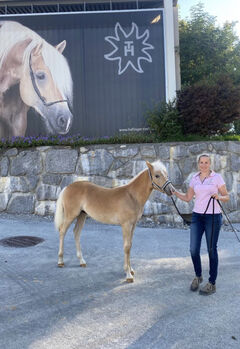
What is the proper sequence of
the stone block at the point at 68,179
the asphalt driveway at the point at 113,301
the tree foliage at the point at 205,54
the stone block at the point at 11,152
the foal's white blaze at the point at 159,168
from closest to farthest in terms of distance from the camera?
the asphalt driveway at the point at 113,301
the foal's white blaze at the point at 159,168
the stone block at the point at 68,179
the stone block at the point at 11,152
the tree foliage at the point at 205,54

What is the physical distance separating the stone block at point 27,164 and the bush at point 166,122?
11.0 feet

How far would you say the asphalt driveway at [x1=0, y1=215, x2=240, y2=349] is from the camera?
2979mm

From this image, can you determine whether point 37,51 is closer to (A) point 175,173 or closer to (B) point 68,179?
(B) point 68,179

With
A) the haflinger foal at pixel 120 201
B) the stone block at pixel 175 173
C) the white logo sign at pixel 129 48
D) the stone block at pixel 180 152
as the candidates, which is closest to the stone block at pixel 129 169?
the stone block at pixel 175 173

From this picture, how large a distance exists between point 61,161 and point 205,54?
10.2 m

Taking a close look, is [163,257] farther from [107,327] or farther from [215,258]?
[107,327]

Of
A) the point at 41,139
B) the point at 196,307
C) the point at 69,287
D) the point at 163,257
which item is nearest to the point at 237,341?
the point at 196,307

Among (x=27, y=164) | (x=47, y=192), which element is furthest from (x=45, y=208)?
(x=27, y=164)

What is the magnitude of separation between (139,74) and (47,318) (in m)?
8.80

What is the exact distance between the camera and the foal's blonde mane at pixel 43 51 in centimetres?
1070

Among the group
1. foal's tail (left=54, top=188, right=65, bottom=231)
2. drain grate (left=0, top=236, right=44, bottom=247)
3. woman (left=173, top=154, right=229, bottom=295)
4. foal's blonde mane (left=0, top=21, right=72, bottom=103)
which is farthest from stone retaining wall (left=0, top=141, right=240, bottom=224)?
woman (left=173, top=154, right=229, bottom=295)

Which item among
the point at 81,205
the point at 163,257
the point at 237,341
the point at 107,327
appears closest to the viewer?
the point at 237,341

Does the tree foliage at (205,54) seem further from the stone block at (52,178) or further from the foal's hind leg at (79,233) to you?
the foal's hind leg at (79,233)

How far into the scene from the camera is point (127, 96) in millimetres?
10586
